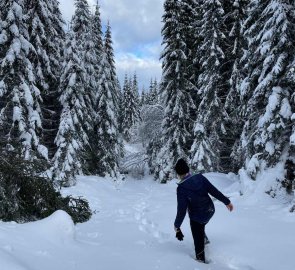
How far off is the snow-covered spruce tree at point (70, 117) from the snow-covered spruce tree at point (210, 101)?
7465mm

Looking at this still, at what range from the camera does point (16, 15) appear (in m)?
17.3

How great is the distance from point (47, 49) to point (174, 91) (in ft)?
31.8

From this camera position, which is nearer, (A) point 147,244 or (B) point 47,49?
(A) point 147,244

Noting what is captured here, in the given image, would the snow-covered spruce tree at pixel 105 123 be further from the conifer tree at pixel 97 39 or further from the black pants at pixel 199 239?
the black pants at pixel 199 239

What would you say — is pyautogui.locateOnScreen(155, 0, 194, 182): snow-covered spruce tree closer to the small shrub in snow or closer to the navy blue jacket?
the small shrub in snow

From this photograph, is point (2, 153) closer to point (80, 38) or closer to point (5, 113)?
point (5, 113)

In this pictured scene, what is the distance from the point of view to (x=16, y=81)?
58.2ft

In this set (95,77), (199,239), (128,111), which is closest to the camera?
(199,239)

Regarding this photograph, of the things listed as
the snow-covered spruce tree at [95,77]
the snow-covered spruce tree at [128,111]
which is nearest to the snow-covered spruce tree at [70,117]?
the snow-covered spruce tree at [95,77]

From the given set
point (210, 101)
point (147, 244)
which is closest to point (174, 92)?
point (210, 101)

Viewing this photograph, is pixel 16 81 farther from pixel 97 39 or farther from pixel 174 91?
pixel 97 39

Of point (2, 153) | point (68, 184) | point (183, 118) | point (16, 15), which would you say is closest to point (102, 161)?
point (183, 118)

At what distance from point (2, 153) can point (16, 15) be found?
10701mm

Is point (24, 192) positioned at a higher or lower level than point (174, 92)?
lower
